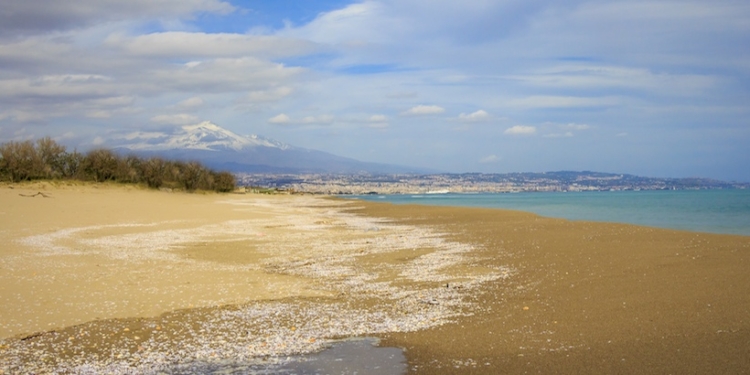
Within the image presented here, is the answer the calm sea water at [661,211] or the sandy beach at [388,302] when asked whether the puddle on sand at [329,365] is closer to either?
the sandy beach at [388,302]

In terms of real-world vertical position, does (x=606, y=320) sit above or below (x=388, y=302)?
above

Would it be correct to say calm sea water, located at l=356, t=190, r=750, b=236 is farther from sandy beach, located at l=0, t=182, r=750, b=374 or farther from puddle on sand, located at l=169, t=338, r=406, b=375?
puddle on sand, located at l=169, t=338, r=406, b=375

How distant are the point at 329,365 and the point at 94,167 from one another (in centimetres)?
5026

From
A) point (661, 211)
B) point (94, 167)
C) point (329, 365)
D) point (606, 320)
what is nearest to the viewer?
point (329, 365)

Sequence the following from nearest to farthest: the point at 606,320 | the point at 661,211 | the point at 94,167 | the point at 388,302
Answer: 1. the point at 606,320
2. the point at 388,302
3. the point at 661,211
4. the point at 94,167

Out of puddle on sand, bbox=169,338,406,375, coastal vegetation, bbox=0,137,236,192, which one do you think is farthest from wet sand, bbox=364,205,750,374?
coastal vegetation, bbox=0,137,236,192

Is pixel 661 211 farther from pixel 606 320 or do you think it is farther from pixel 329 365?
pixel 329 365

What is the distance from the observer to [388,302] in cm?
1092

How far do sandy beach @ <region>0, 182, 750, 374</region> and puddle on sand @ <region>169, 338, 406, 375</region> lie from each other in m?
0.12

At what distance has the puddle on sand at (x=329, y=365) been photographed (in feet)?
23.2

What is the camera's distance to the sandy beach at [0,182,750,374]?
750cm

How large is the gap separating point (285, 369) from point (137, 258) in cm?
1011

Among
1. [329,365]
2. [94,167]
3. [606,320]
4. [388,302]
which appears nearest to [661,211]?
[388,302]

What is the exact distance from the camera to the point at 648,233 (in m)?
21.5
